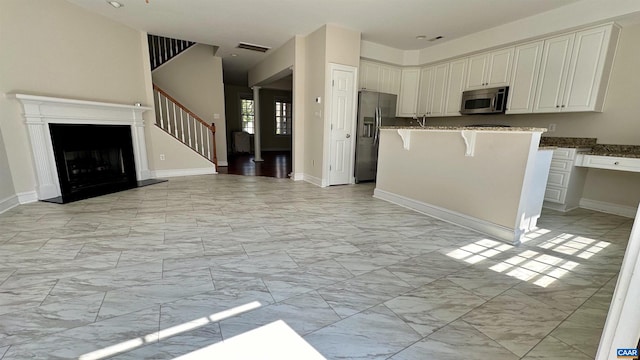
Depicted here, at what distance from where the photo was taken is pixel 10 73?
328cm

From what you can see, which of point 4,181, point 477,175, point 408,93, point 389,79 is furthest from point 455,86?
point 4,181

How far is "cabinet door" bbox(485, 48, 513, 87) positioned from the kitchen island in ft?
7.64

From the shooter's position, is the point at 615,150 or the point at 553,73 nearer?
the point at 615,150

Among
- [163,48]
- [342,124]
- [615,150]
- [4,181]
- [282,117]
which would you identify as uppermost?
[163,48]

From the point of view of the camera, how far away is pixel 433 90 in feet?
18.5

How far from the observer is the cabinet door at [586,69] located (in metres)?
3.51

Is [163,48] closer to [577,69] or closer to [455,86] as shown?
[455,86]

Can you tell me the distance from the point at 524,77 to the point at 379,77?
2516 mm

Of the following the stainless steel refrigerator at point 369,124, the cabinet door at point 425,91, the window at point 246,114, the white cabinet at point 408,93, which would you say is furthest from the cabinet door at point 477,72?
the window at point 246,114

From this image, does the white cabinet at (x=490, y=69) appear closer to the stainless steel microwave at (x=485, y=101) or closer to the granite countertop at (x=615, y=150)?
the stainless steel microwave at (x=485, y=101)

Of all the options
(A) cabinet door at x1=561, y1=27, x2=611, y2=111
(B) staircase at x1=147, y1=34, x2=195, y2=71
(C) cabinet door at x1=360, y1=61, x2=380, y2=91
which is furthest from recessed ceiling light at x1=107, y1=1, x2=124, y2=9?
(A) cabinet door at x1=561, y1=27, x2=611, y2=111

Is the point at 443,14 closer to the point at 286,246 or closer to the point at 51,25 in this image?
the point at 286,246

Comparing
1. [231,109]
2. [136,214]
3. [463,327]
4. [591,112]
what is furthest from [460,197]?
[231,109]

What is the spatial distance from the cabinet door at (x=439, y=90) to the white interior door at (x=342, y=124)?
1.87 m
